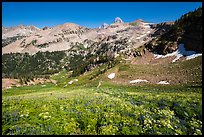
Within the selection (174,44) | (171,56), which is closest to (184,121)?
(171,56)

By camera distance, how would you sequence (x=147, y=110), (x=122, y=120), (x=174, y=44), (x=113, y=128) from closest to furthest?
(x=113, y=128)
(x=122, y=120)
(x=147, y=110)
(x=174, y=44)

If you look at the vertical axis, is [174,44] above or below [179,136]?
above

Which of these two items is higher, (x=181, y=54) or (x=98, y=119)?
(x=181, y=54)

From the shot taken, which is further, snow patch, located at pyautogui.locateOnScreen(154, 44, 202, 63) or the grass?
snow patch, located at pyautogui.locateOnScreen(154, 44, 202, 63)

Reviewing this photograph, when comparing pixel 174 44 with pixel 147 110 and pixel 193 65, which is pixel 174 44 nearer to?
pixel 193 65

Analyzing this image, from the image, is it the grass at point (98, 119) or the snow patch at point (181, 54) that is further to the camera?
the snow patch at point (181, 54)

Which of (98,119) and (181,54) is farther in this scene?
(181,54)

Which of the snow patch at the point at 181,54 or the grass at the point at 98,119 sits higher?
the snow patch at the point at 181,54

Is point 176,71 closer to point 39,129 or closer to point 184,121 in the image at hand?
point 184,121

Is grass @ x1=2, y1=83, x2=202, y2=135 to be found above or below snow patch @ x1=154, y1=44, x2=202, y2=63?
below

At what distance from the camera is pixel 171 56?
348 feet

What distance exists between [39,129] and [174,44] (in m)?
107

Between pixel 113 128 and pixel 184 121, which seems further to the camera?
pixel 184 121

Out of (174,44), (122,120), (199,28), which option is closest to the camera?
(122,120)
